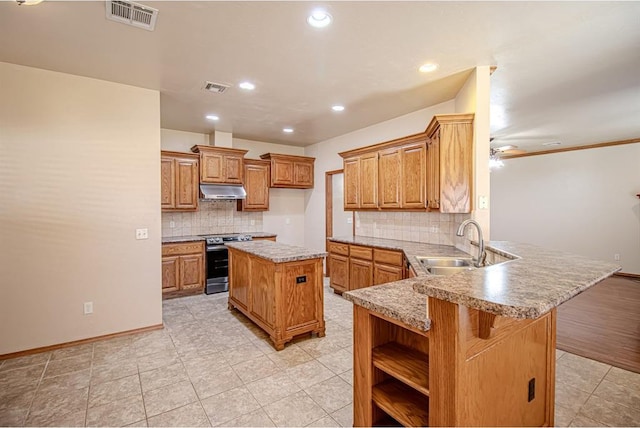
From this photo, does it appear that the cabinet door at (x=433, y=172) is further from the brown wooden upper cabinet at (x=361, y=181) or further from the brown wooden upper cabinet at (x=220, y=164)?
the brown wooden upper cabinet at (x=220, y=164)

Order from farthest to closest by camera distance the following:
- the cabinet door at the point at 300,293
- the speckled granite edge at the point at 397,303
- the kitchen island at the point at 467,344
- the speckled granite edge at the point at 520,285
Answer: the cabinet door at the point at 300,293 < the speckled granite edge at the point at 397,303 < the kitchen island at the point at 467,344 < the speckled granite edge at the point at 520,285

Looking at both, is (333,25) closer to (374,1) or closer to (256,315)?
(374,1)

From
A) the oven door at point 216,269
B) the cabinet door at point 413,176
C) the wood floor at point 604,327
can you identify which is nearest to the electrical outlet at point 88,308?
the oven door at point 216,269

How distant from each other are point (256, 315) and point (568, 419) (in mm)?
2772

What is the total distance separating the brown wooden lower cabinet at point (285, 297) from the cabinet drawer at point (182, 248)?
181cm

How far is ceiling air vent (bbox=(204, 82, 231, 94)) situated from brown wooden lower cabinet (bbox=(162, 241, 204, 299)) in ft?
8.17

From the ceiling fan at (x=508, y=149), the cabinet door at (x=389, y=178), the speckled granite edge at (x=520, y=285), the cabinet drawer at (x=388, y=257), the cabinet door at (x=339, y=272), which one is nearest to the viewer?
the speckled granite edge at (x=520, y=285)

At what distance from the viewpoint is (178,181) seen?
4949 mm

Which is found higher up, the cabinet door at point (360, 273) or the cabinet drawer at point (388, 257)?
the cabinet drawer at point (388, 257)

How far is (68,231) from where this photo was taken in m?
3.02

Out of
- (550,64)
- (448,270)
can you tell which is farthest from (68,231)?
(550,64)

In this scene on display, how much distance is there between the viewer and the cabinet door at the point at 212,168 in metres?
5.12

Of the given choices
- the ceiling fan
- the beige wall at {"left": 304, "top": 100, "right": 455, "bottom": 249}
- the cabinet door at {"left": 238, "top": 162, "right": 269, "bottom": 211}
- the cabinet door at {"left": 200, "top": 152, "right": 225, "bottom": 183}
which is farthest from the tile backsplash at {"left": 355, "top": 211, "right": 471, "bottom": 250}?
the ceiling fan

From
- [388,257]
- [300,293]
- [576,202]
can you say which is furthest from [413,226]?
[576,202]
